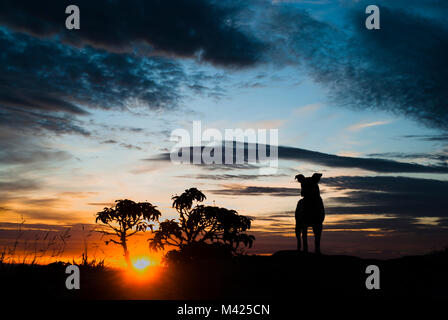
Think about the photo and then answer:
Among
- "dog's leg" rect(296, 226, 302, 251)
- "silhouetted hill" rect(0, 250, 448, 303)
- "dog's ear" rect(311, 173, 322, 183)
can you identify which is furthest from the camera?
"dog's leg" rect(296, 226, 302, 251)

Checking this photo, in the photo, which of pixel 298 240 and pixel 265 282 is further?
pixel 298 240

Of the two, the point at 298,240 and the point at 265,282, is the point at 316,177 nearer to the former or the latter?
the point at 298,240

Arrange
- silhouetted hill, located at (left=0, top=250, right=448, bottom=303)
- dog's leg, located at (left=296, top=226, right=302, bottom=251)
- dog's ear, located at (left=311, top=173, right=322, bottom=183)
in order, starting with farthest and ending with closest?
1. dog's leg, located at (left=296, top=226, right=302, bottom=251)
2. dog's ear, located at (left=311, top=173, right=322, bottom=183)
3. silhouetted hill, located at (left=0, top=250, right=448, bottom=303)

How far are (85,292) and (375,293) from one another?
6.28 meters

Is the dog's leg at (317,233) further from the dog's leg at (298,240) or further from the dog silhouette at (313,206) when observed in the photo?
the dog's leg at (298,240)

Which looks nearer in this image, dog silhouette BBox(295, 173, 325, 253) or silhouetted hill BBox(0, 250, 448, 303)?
silhouetted hill BBox(0, 250, 448, 303)

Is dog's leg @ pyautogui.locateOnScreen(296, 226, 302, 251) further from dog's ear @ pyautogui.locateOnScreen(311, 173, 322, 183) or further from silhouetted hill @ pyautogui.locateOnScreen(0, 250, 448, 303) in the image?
dog's ear @ pyautogui.locateOnScreen(311, 173, 322, 183)

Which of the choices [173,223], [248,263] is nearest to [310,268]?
[248,263]

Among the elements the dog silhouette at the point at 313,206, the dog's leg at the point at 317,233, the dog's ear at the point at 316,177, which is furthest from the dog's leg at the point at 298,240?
the dog's ear at the point at 316,177

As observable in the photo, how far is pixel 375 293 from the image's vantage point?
7996 mm

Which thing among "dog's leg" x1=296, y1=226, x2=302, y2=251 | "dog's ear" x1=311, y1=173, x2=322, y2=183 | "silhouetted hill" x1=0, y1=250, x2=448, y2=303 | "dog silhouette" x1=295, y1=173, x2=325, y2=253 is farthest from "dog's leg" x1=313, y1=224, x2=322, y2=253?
"dog's ear" x1=311, y1=173, x2=322, y2=183

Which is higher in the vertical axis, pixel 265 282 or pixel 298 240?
pixel 298 240

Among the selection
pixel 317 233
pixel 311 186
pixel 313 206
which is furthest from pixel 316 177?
pixel 317 233
